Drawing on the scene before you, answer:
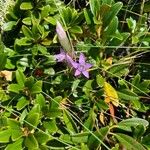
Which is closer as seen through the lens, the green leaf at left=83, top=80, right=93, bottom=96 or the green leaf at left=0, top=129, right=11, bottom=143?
the green leaf at left=0, top=129, right=11, bottom=143

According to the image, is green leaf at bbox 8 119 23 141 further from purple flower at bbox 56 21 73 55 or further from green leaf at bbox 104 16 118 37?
green leaf at bbox 104 16 118 37

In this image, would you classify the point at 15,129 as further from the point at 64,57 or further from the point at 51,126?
the point at 64,57

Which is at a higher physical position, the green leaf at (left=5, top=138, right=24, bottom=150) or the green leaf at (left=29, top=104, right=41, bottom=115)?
the green leaf at (left=29, top=104, right=41, bottom=115)

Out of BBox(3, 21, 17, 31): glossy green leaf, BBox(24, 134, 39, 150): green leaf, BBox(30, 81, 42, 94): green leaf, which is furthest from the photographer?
BBox(3, 21, 17, 31): glossy green leaf

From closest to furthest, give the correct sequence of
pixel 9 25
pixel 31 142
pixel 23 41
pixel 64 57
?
pixel 31 142, pixel 64 57, pixel 23 41, pixel 9 25

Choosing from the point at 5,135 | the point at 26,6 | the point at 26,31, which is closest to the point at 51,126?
the point at 5,135

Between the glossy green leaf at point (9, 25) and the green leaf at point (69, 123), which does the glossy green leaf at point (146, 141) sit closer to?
the green leaf at point (69, 123)

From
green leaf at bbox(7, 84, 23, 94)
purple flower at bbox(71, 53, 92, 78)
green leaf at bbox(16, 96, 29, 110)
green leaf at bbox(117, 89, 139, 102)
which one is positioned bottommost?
green leaf at bbox(117, 89, 139, 102)

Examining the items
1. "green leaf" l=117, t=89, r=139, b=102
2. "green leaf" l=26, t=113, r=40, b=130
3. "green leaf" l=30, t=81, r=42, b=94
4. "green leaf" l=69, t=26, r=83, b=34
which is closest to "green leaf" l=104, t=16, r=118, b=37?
"green leaf" l=69, t=26, r=83, b=34
